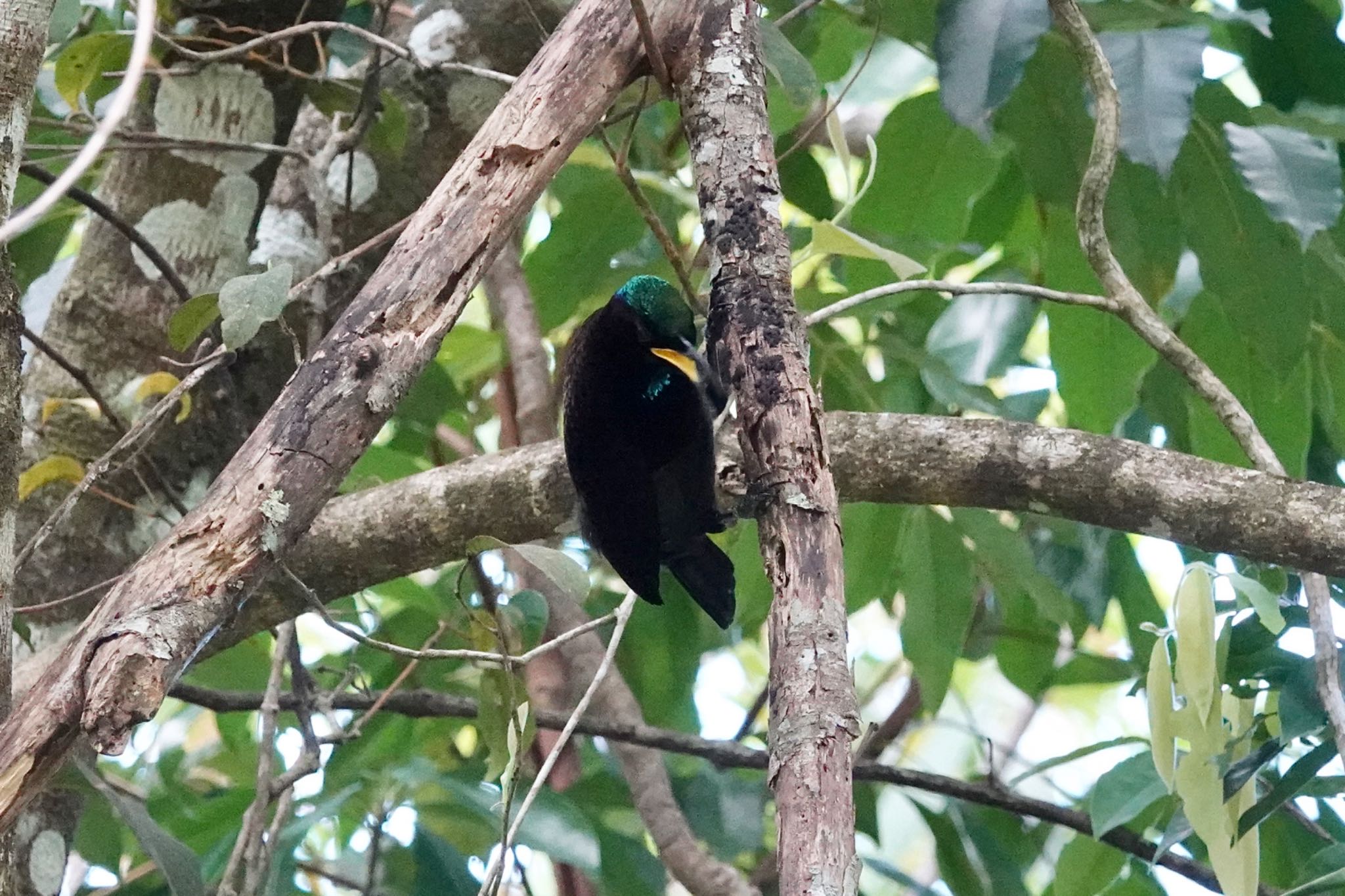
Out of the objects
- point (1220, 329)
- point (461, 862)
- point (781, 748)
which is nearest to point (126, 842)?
point (461, 862)

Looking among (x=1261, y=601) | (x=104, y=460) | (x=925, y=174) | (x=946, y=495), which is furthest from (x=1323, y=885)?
(x=104, y=460)

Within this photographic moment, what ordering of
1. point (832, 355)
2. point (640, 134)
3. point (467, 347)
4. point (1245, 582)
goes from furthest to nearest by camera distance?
point (467, 347) < point (640, 134) < point (832, 355) < point (1245, 582)

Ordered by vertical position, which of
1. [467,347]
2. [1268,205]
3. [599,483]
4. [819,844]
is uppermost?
[467,347]

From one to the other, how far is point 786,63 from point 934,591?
105cm

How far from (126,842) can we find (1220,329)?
244cm

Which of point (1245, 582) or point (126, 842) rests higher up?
point (1245, 582)

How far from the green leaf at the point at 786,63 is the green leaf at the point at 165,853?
1.34m

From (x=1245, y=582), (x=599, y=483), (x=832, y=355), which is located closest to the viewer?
(x=1245, y=582)

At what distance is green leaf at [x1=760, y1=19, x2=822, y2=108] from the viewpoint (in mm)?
1953

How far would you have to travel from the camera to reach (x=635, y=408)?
190 centimetres

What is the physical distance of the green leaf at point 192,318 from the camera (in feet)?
5.63

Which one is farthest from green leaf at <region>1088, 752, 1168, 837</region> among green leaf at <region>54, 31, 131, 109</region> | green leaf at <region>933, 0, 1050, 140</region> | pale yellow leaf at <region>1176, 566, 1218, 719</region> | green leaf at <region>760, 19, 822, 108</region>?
green leaf at <region>54, 31, 131, 109</region>

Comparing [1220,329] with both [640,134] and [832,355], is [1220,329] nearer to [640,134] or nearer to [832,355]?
[832,355]

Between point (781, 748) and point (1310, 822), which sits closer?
point (781, 748)
